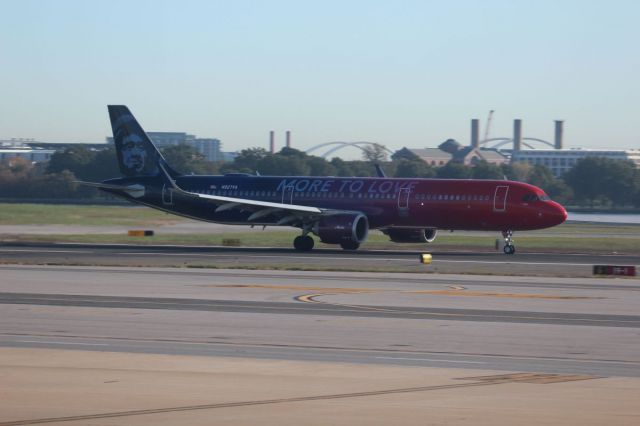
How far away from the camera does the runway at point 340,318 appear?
2169 cm

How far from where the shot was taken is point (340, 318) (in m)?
27.3

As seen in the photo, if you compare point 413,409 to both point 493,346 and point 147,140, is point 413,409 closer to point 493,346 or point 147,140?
point 493,346

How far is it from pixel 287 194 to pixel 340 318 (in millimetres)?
33465

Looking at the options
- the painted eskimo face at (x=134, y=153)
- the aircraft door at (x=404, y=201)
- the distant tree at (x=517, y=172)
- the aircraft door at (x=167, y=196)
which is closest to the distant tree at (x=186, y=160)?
the distant tree at (x=517, y=172)

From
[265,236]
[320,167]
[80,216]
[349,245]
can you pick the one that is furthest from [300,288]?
[320,167]

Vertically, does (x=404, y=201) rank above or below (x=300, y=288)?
above

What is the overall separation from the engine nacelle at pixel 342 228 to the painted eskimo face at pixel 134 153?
12538 mm

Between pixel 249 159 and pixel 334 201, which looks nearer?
pixel 334 201

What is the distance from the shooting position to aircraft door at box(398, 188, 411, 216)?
5662cm

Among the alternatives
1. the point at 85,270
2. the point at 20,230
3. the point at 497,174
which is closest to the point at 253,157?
the point at 497,174

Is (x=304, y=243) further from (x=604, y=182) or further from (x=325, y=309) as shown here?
(x=604, y=182)

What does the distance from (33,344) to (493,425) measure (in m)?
11.0

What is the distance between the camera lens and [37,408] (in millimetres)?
15562

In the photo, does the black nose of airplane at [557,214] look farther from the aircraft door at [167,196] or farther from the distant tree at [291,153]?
the distant tree at [291,153]
